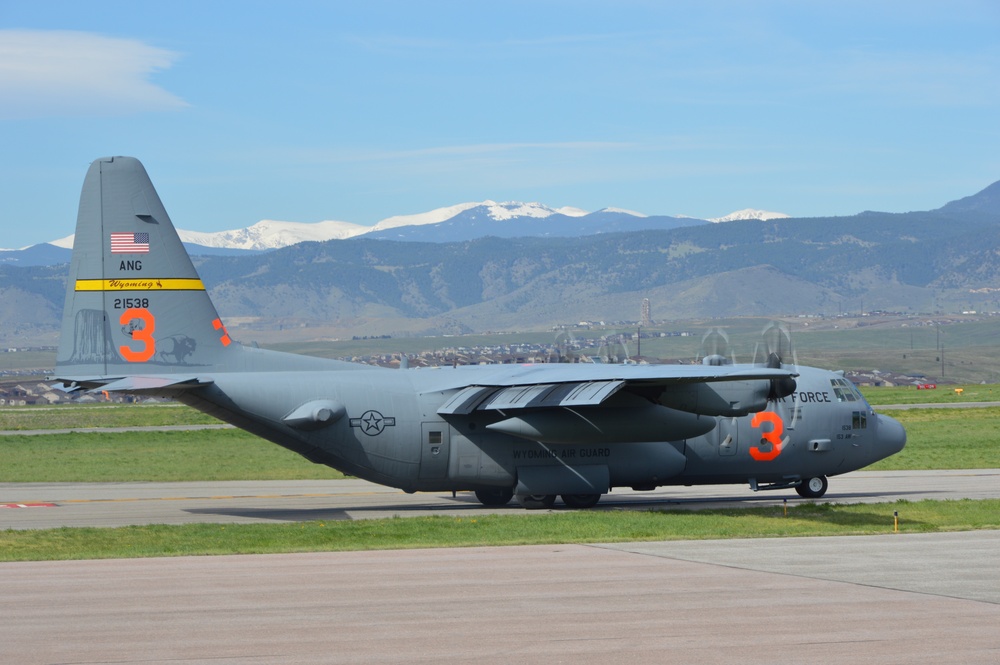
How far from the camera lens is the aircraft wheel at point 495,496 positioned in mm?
35312

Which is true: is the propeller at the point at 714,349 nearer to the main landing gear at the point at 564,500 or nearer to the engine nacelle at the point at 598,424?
the engine nacelle at the point at 598,424

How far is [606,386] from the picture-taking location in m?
30.4

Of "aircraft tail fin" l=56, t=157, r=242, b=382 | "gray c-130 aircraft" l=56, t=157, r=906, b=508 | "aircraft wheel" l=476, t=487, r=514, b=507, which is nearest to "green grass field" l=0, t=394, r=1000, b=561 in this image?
"gray c-130 aircraft" l=56, t=157, r=906, b=508

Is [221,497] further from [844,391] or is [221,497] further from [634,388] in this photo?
[844,391]

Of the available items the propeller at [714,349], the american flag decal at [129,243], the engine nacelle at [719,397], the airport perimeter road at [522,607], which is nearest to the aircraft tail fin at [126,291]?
the american flag decal at [129,243]

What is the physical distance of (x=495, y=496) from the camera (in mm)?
35688

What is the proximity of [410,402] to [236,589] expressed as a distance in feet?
44.0

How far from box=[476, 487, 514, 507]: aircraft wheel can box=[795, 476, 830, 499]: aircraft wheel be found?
937cm

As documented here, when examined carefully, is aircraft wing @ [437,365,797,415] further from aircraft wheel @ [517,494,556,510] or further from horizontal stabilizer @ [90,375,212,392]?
horizontal stabilizer @ [90,375,212,392]

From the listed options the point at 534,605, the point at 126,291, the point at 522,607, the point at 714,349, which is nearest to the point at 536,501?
the point at 714,349

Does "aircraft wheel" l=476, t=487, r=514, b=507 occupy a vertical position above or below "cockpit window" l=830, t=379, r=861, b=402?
below

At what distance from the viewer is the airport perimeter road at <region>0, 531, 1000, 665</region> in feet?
51.4

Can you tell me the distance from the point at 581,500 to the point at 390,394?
20.6 ft

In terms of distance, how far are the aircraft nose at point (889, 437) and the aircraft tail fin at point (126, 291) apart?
20.4 metres
